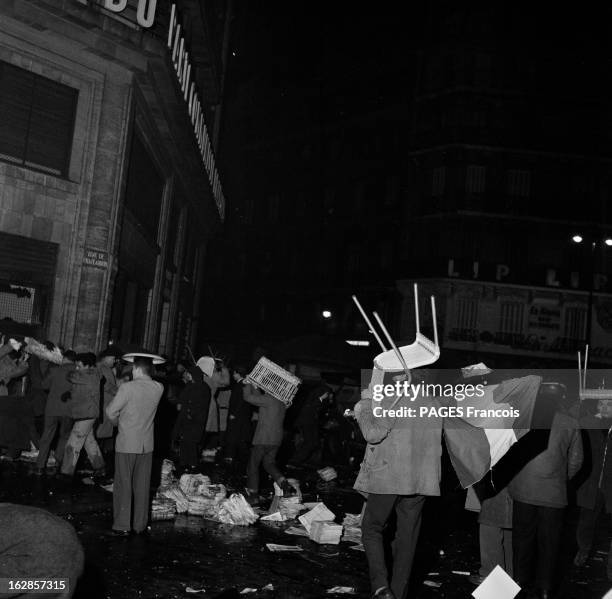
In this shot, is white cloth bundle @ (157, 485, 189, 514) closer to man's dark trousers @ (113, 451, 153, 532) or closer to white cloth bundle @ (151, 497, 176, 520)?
white cloth bundle @ (151, 497, 176, 520)

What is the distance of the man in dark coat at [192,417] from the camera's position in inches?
554

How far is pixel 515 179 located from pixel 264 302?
755 inches

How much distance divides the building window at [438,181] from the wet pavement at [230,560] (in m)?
33.4

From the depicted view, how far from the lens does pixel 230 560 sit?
7910 millimetres

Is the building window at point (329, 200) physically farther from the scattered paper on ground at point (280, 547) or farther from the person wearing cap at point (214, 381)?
the scattered paper on ground at point (280, 547)

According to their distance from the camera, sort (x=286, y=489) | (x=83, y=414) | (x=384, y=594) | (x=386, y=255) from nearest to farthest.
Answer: (x=384, y=594) < (x=286, y=489) < (x=83, y=414) < (x=386, y=255)

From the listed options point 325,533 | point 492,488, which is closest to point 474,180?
point 325,533

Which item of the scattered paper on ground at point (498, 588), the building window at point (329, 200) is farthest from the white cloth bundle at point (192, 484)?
the building window at point (329, 200)

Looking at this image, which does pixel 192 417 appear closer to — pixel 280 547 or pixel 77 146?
pixel 280 547

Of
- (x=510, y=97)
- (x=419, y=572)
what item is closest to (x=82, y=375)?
(x=419, y=572)

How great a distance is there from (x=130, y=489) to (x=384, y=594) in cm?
350

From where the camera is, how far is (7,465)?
40.4 feet

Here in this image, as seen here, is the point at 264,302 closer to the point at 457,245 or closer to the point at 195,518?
the point at 457,245

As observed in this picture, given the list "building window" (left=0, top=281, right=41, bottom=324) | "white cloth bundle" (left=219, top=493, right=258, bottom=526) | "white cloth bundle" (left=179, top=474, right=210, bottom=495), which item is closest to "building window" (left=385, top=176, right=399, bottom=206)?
"building window" (left=0, top=281, right=41, bottom=324)
